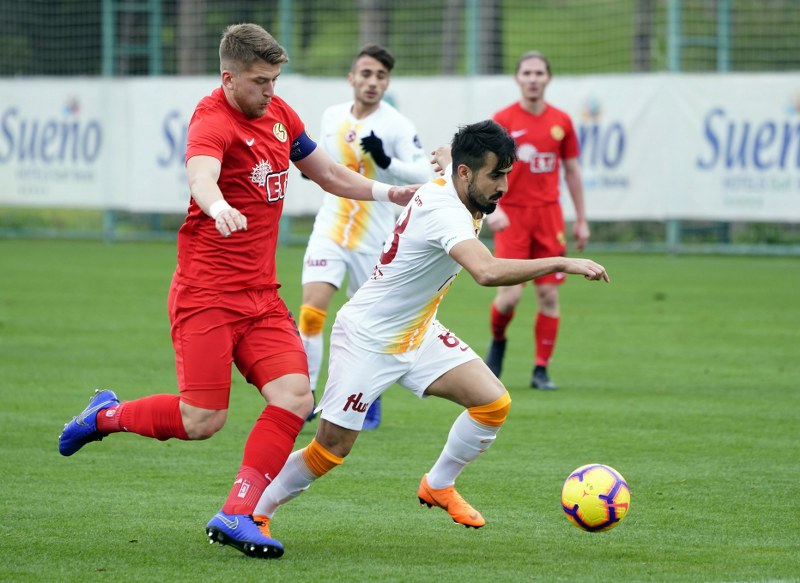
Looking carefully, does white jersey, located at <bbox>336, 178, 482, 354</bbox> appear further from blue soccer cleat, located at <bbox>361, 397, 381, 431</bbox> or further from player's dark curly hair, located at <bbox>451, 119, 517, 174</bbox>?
blue soccer cleat, located at <bbox>361, 397, 381, 431</bbox>

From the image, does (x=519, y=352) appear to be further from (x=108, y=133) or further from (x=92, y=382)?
(x=108, y=133)

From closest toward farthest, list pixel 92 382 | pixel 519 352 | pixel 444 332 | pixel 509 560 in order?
pixel 509 560 → pixel 444 332 → pixel 92 382 → pixel 519 352

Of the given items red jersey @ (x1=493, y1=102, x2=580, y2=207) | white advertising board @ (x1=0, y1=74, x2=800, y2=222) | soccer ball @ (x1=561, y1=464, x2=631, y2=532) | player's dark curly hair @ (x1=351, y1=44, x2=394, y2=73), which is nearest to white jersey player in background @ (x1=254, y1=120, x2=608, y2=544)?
soccer ball @ (x1=561, y1=464, x2=631, y2=532)

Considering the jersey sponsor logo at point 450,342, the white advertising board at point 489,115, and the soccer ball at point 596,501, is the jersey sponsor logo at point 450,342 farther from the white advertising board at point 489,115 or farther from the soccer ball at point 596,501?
the white advertising board at point 489,115

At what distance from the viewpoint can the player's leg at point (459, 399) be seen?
Answer: 5812mm

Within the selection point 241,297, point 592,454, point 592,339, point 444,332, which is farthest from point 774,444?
point 592,339

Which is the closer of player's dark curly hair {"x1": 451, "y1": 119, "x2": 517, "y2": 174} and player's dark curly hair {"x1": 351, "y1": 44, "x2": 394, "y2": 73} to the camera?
player's dark curly hair {"x1": 451, "y1": 119, "x2": 517, "y2": 174}

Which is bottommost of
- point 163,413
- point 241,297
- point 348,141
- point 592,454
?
point 592,454

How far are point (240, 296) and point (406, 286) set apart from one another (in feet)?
2.28

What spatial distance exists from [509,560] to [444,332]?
1.08 metres

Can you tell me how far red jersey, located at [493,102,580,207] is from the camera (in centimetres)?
1060

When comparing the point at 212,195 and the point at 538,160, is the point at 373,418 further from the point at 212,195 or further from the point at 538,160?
the point at 212,195

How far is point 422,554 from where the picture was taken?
5.53 m

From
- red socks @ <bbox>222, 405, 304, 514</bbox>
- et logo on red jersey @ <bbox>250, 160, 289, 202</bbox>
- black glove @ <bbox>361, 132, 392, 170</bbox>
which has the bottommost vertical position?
red socks @ <bbox>222, 405, 304, 514</bbox>
